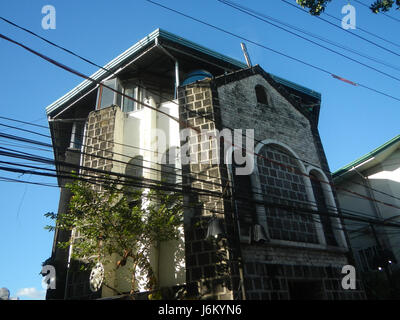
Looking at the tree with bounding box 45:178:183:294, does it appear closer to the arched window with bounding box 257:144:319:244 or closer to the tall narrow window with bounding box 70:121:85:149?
the arched window with bounding box 257:144:319:244

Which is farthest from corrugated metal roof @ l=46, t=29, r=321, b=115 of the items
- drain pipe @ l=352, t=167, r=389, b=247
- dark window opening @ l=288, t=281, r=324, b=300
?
dark window opening @ l=288, t=281, r=324, b=300

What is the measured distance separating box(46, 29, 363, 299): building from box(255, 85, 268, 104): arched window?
0.17 feet

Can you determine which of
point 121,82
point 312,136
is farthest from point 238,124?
point 121,82

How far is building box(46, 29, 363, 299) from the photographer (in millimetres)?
8836

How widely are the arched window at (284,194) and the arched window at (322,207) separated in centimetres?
68

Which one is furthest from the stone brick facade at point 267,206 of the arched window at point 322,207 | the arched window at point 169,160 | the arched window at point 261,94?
the arched window at point 169,160

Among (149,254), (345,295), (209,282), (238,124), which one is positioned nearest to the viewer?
(209,282)

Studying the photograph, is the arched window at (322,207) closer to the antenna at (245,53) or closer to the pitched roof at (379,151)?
the antenna at (245,53)

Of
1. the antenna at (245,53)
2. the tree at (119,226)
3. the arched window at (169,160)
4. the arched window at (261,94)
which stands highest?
the antenna at (245,53)

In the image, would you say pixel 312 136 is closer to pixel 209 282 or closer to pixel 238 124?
pixel 238 124

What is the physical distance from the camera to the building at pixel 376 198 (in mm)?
16016

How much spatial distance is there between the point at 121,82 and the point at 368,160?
42.7 feet

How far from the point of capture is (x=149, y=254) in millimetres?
9547

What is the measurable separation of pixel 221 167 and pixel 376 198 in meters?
11.0
